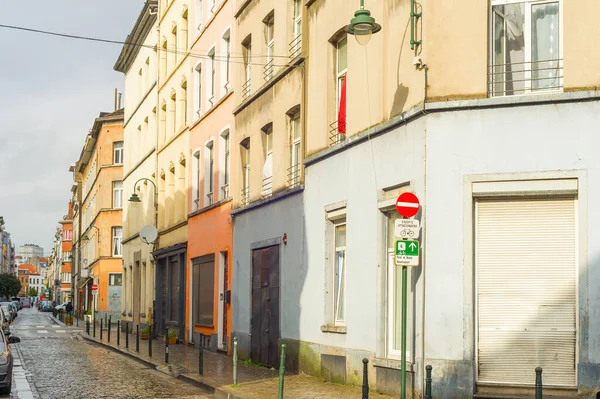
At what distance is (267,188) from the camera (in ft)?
80.2

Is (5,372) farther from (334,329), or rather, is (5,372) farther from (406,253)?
(406,253)

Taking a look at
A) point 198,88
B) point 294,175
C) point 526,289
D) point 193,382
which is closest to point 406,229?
point 526,289

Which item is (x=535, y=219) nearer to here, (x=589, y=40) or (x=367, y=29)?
(x=589, y=40)

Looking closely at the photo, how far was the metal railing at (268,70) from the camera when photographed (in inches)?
960

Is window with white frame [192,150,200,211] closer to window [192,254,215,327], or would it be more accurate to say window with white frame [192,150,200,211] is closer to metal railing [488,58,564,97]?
window [192,254,215,327]

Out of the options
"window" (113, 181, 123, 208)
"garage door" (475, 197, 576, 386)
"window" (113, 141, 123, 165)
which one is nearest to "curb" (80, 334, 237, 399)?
"garage door" (475, 197, 576, 386)

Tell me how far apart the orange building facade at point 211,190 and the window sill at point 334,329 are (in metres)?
8.68

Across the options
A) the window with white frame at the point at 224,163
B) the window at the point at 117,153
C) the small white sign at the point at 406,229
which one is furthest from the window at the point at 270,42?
the window at the point at 117,153

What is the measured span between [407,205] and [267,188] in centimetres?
1113

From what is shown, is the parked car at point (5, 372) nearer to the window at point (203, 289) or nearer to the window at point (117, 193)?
the window at point (203, 289)

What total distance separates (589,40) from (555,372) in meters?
5.05

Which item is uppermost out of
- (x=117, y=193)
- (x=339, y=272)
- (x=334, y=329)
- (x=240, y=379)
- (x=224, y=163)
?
(x=117, y=193)

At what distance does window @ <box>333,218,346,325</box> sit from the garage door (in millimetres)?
4926

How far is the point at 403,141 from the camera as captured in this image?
15570 mm
